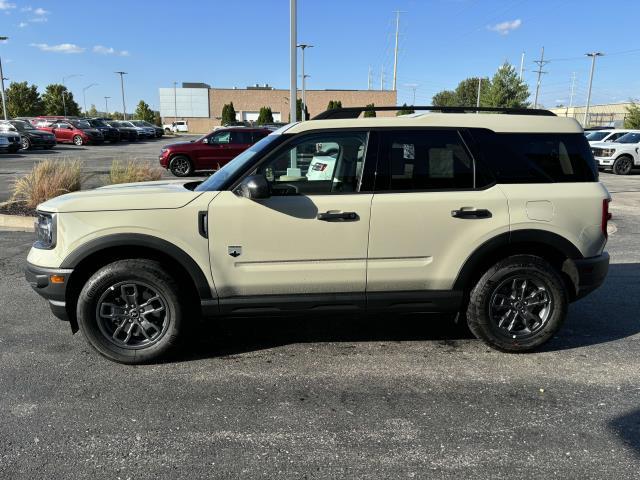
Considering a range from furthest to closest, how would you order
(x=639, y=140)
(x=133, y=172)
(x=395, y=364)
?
(x=639, y=140), (x=133, y=172), (x=395, y=364)

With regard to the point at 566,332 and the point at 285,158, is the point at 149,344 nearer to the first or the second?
the point at 285,158

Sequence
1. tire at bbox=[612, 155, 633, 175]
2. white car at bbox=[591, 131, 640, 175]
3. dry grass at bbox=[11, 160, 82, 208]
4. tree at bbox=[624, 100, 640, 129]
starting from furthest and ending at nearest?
tree at bbox=[624, 100, 640, 129]
tire at bbox=[612, 155, 633, 175]
white car at bbox=[591, 131, 640, 175]
dry grass at bbox=[11, 160, 82, 208]

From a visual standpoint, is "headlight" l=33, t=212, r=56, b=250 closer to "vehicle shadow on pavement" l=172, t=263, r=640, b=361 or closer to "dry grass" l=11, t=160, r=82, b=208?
"vehicle shadow on pavement" l=172, t=263, r=640, b=361

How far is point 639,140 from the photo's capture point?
69.1ft

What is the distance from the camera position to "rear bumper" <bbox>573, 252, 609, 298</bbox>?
4.09 metres

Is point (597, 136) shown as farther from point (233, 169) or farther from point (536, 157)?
point (233, 169)

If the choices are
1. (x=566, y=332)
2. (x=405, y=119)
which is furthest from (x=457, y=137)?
(x=566, y=332)

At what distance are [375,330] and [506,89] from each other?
6115cm

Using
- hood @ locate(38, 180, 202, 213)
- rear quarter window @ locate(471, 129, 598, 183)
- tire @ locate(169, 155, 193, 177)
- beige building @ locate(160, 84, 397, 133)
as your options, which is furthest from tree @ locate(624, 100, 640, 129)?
beige building @ locate(160, 84, 397, 133)

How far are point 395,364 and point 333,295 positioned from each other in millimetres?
730

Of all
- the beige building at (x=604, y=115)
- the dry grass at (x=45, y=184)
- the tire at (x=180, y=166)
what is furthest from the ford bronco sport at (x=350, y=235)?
the beige building at (x=604, y=115)

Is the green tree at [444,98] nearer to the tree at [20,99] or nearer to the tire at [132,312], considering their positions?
the tree at [20,99]

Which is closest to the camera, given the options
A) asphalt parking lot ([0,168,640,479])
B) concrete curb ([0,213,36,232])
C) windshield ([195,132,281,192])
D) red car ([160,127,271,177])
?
asphalt parking lot ([0,168,640,479])

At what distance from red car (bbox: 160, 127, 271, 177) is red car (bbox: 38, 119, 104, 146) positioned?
68.2 feet
